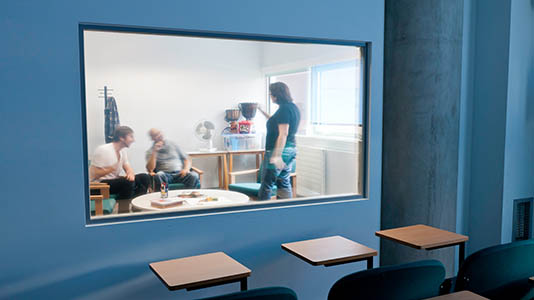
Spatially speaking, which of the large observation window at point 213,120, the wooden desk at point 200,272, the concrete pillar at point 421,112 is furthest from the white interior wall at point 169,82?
the concrete pillar at point 421,112

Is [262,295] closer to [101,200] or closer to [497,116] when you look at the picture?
[101,200]

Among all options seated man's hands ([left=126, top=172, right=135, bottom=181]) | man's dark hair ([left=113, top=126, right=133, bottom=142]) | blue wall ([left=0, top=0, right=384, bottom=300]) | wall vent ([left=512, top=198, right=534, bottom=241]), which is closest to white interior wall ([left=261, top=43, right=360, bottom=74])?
blue wall ([left=0, top=0, right=384, bottom=300])

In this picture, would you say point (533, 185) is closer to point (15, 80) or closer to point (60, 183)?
point (60, 183)

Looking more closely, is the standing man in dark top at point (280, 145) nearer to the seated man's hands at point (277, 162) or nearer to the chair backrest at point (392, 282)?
the seated man's hands at point (277, 162)

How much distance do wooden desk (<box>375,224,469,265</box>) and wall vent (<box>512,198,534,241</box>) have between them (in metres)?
1.56

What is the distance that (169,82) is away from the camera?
2.84m

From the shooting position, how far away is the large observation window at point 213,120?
106 inches

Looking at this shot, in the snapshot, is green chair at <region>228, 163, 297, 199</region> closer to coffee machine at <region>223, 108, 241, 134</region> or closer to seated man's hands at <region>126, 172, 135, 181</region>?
coffee machine at <region>223, 108, 241, 134</region>

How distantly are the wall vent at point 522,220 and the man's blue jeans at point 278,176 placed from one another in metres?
2.27

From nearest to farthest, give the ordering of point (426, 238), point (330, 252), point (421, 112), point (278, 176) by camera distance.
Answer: point (330, 252), point (426, 238), point (278, 176), point (421, 112)

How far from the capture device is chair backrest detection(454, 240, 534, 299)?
7.39 ft

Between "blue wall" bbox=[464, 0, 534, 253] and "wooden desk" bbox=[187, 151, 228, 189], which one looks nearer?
"wooden desk" bbox=[187, 151, 228, 189]

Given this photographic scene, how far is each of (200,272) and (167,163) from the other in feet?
2.63

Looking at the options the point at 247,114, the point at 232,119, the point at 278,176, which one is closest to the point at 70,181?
the point at 232,119
